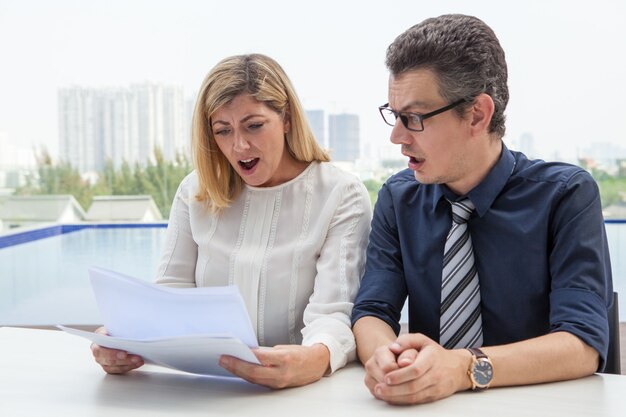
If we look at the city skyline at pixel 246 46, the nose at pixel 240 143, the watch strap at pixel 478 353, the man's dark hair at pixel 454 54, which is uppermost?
the city skyline at pixel 246 46

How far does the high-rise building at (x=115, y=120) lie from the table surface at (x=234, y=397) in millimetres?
8296

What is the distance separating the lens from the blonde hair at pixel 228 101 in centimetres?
176

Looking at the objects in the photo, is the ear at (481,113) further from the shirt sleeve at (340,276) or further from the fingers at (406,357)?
the fingers at (406,357)

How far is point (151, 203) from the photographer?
30.3 ft

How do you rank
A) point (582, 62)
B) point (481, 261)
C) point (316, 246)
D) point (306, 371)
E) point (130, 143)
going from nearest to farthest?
point (306, 371) < point (481, 261) < point (316, 246) < point (582, 62) < point (130, 143)

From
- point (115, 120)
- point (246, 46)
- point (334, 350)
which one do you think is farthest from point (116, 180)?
point (334, 350)

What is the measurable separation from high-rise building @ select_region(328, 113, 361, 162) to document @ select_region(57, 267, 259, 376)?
288 inches

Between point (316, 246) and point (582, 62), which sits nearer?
point (316, 246)

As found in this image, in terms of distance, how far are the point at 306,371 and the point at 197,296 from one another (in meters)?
0.24

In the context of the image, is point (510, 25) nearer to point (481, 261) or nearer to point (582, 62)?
point (582, 62)

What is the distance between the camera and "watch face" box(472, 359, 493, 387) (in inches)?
51.6

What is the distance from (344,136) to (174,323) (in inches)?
307

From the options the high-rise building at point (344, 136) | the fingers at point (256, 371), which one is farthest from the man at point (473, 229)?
the high-rise building at point (344, 136)

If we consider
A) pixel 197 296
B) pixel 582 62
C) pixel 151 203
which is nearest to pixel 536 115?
pixel 582 62
